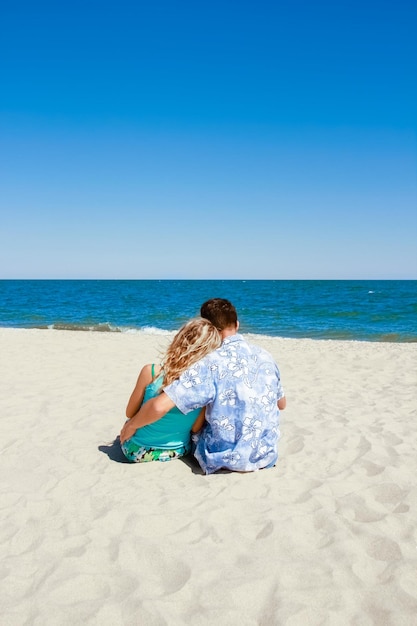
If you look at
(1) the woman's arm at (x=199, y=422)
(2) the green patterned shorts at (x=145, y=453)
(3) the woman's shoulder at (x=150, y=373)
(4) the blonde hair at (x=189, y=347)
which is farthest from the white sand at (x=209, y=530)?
(4) the blonde hair at (x=189, y=347)

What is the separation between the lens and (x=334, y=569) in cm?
264

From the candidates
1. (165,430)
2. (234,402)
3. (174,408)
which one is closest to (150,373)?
(174,408)

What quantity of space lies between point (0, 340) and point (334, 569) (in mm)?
12145

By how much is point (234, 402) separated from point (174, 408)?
1.54 ft

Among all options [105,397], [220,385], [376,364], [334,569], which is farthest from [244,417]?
[376,364]

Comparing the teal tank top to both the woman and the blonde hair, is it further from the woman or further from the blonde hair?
the blonde hair

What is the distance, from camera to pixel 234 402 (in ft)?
11.8

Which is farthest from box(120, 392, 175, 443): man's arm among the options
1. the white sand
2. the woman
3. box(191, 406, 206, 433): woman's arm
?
the white sand

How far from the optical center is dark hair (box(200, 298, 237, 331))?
372cm

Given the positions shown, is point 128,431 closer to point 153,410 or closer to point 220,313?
point 153,410

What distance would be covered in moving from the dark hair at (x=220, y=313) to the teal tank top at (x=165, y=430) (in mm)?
608

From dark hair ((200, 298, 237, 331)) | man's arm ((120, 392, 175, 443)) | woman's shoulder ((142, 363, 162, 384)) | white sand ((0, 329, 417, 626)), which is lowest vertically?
white sand ((0, 329, 417, 626))

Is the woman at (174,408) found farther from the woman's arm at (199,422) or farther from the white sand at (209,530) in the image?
the white sand at (209,530)

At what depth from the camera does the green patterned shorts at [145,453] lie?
4109 millimetres
